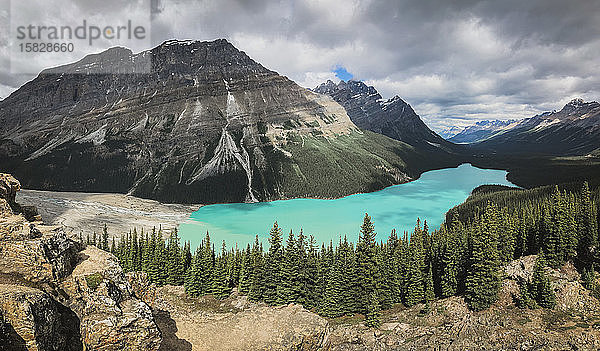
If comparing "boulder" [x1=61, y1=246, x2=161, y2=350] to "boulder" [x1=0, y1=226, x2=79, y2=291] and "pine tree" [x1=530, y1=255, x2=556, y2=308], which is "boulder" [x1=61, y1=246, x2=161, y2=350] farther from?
"pine tree" [x1=530, y1=255, x2=556, y2=308]

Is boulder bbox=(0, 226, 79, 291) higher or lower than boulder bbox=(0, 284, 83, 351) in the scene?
higher

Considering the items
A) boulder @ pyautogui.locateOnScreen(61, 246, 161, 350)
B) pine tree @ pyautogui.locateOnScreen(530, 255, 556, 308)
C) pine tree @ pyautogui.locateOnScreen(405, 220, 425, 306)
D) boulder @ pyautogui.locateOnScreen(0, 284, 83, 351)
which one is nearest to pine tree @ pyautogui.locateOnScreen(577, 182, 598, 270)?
pine tree @ pyautogui.locateOnScreen(530, 255, 556, 308)

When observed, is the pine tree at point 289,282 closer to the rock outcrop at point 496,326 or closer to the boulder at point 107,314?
the rock outcrop at point 496,326

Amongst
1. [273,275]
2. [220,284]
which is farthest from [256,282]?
[220,284]

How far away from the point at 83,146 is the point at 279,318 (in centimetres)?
22338

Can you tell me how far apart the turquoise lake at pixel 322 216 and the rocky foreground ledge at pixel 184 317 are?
5215cm

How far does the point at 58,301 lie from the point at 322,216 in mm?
115552

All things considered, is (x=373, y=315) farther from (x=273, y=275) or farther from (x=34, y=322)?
(x=34, y=322)

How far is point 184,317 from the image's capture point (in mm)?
25062

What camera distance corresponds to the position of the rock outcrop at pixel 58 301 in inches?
433

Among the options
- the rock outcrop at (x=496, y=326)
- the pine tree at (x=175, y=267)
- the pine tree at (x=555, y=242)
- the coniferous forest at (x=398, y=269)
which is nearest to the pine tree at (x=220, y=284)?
the coniferous forest at (x=398, y=269)

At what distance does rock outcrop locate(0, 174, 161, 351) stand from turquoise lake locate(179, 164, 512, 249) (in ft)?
247

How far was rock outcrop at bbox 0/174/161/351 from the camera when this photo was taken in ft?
36.0

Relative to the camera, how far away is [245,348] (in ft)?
69.1
